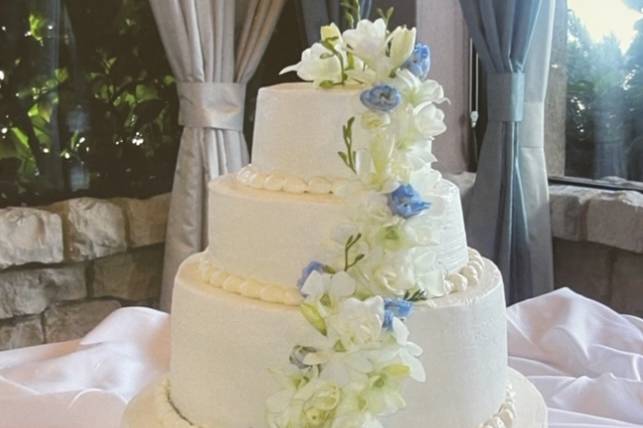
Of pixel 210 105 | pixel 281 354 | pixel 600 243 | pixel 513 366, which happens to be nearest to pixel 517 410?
pixel 281 354

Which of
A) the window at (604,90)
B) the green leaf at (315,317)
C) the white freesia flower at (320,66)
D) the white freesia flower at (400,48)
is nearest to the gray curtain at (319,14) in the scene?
the window at (604,90)

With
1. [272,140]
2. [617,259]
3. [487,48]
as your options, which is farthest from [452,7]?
[272,140]

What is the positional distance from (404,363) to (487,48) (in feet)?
5.94

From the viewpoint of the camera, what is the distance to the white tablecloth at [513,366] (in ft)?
4.33

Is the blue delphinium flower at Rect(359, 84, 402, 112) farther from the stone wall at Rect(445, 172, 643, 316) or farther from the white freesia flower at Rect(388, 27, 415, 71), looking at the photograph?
the stone wall at Rect(445, 172, 643, 316)

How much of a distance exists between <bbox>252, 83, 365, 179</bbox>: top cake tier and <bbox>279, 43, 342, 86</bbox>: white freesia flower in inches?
1.6

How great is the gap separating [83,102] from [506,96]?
1.22 m

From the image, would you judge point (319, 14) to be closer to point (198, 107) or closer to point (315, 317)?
point (198, 107)

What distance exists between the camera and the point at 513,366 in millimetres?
1572

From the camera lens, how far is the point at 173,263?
2.38 metres

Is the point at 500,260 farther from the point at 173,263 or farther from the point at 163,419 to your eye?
the point at 163,419

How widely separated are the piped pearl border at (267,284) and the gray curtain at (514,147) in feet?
4.53

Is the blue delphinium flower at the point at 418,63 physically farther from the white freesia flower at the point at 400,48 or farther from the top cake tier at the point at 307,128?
the top cake tier at the point at 307,128

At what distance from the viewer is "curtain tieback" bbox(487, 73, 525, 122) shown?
230cm
